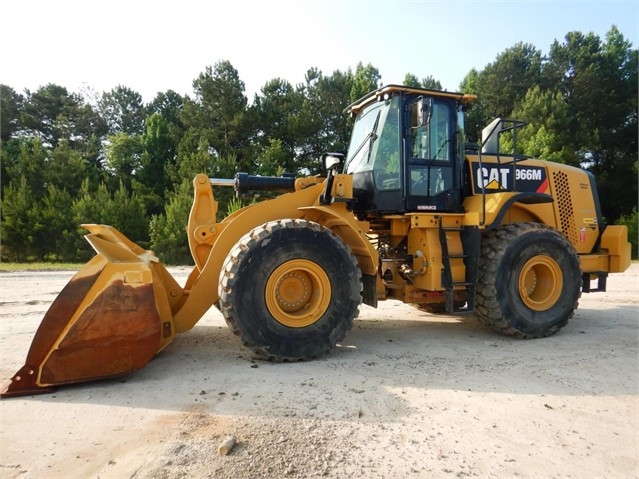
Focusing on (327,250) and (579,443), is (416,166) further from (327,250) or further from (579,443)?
(579,443)

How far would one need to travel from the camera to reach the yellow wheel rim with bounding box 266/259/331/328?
4297 millimetres

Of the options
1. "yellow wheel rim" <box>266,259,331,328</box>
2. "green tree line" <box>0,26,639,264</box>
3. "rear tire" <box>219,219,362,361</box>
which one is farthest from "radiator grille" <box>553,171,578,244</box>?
"green tree line" <box>0,26,639,264</box>

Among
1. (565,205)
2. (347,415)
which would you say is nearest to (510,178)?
(565,205)

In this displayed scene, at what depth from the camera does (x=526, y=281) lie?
18.4 ft

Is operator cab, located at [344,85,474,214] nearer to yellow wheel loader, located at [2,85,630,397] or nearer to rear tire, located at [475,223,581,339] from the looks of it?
yellow wheel loader, located at [2,85,630,397]

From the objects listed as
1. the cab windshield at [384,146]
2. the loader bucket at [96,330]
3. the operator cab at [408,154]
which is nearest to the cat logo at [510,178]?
the operator cab at [408,154]

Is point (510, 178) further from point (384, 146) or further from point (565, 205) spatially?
point (384, 146)

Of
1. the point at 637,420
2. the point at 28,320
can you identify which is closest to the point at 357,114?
the point at 637,420

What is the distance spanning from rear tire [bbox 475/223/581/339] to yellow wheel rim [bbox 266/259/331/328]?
209 cm

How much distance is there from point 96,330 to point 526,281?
4.94 meters

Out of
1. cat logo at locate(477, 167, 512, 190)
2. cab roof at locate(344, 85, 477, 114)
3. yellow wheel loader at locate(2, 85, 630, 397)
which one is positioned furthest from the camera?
cat logo at locate(477, 167, 512, 190)

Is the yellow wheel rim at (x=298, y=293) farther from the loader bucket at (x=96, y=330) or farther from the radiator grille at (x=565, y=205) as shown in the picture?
the radiator grille at (x=565, y=205)

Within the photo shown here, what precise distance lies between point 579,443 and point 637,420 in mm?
741

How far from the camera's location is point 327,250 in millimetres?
4449
